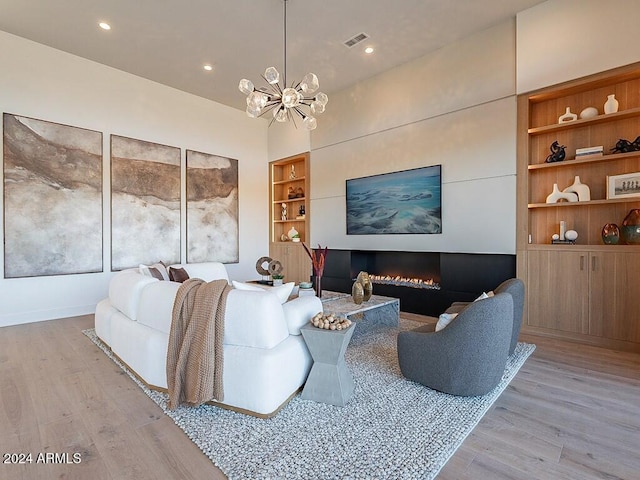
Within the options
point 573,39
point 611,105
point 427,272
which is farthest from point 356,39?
point 427,272

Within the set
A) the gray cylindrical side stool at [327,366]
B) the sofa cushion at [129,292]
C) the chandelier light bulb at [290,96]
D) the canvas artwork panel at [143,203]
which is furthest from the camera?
the canvas artwork panel at [143,203]

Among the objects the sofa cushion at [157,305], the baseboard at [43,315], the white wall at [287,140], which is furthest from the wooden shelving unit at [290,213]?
the sofa cushion at [157,305]

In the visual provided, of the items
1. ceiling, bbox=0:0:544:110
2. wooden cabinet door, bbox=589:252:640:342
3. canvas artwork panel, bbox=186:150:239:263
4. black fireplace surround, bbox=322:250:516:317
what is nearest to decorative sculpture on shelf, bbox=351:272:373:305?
black fireplace surround, bbox=322:250:516:317

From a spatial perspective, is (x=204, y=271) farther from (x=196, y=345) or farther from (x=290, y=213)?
(x=290, y=213)

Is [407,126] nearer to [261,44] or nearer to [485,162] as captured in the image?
[485,162]

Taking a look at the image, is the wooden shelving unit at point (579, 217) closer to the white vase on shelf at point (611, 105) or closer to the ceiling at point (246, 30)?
the white vase on shelf at point (611, 105)

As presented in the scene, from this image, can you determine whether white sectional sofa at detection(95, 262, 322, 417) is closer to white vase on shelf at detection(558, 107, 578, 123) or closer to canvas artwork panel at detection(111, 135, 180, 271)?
canvas artwork panel at detection(111, 135, 180, 271)

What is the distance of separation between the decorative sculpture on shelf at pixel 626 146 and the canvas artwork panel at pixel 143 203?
6.29 metres

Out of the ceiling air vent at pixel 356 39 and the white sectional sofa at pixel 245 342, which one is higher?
the ceiling air vent at pixel 356 39

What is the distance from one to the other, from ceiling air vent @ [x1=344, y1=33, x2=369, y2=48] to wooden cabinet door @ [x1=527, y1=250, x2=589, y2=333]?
137 inches

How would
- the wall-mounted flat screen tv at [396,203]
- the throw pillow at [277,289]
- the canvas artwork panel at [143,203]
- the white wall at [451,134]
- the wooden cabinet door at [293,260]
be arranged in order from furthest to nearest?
the wooden cabinet door at [293,260], the canvas artwork panel at [143,203], the wall-mounted flat screen tv at [396,203], the white wall at [451,134], the throw pillow at [277,289]

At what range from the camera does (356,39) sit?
4371 mm

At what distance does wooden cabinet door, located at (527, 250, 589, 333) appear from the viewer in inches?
139

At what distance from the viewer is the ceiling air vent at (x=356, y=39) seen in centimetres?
428
